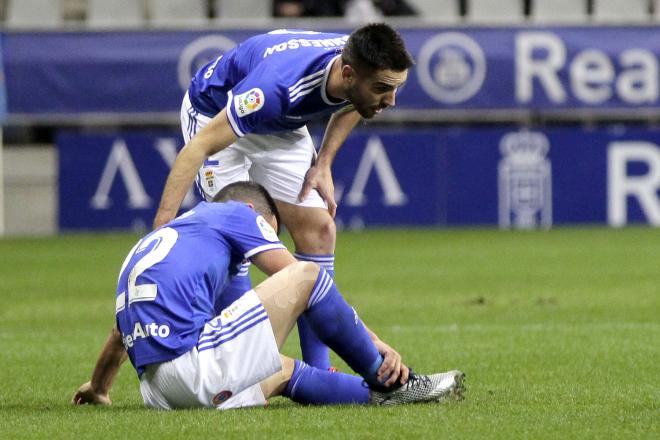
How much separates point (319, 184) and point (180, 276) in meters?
1.62

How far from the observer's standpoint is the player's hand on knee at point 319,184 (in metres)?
6.42

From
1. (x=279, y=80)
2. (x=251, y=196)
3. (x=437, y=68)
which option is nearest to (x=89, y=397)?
(x=251, y=196)

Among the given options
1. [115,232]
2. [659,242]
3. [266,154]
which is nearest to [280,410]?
[266,154]

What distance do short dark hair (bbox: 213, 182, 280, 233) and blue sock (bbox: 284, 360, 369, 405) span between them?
599 millimetres

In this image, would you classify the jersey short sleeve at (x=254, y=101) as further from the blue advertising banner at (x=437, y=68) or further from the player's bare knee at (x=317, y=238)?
the blue advertising banner at (x=437, y=68)

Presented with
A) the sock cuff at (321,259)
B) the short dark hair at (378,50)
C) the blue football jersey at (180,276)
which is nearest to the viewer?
the blue football jersey at (180,276)

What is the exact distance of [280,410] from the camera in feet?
17.1

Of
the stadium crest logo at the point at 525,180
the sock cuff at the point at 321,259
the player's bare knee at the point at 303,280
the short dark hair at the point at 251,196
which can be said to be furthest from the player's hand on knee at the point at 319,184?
the stadium crest logo at the point at 525,180

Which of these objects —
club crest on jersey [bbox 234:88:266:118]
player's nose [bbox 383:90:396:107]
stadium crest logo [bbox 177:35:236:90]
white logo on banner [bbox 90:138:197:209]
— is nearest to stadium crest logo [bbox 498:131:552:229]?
stadium crest logo [bbox 177:35:236:90]

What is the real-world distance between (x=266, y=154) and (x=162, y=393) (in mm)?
1669

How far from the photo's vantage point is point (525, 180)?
18.9m

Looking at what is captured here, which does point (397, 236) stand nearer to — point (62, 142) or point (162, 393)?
point (62, 142)

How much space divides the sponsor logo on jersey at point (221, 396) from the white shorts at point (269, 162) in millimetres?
1537

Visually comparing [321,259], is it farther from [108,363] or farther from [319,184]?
[108,363]
